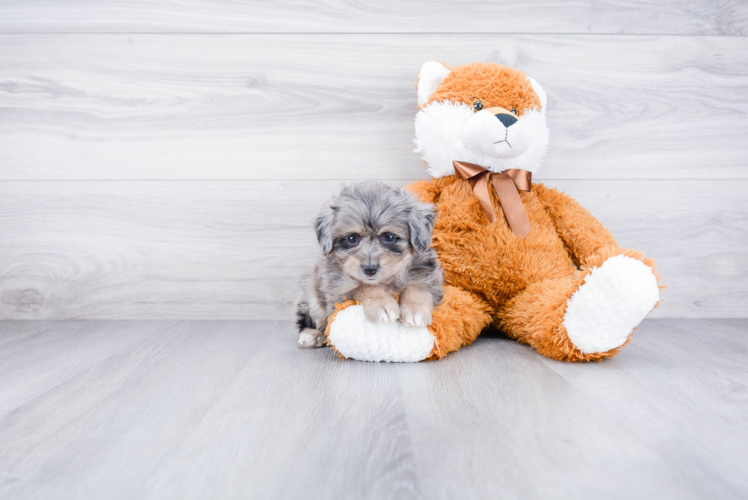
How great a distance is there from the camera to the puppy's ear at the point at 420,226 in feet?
4.76

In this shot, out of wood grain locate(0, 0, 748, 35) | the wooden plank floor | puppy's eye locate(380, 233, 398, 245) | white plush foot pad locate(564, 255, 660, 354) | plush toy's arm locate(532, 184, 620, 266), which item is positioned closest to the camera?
the wooden plank floor

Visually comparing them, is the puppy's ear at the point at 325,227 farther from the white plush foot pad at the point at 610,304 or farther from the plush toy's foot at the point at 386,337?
the white plush foot pad at the point at 610,304

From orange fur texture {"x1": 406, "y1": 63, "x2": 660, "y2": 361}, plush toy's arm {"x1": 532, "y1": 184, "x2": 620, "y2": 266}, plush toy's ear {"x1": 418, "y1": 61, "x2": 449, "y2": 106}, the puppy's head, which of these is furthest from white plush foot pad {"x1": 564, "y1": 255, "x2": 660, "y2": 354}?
plush toy's ear {"x1": 418, "y1": 61, "x2": 449, "y2": 106}

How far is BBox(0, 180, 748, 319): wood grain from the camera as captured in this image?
6.61ft

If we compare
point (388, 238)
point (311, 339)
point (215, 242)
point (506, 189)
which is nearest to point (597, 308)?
point (506, 189)

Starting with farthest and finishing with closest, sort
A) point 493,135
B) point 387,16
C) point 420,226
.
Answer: point 387,16, point 493,135, point 420,226

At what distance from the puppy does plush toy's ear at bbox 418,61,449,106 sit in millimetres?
435

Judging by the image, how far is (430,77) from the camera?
172 centimetres

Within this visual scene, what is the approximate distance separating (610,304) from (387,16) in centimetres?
139

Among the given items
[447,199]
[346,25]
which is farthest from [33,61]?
[447,199]

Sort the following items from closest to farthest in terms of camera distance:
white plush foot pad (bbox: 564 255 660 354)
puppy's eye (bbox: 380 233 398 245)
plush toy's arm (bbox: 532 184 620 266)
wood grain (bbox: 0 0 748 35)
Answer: white plush foot pad (bbox: 564 255 660 354) < puppy's eye (bbox: 380 233 398 245) < plush toy's arm (bbox: 532 184 620 266) < wood grain (bbox: 0 0 748 35)

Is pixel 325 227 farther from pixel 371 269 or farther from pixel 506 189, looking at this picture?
pixel 506 189

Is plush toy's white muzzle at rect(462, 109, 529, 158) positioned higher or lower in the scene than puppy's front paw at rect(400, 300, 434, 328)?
higher

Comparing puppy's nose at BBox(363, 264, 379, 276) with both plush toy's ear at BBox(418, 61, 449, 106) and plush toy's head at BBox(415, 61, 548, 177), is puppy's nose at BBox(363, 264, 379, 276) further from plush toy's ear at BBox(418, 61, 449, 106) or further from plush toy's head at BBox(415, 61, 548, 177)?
plush toy's ear at BBox(418, 61, 449, 106)
